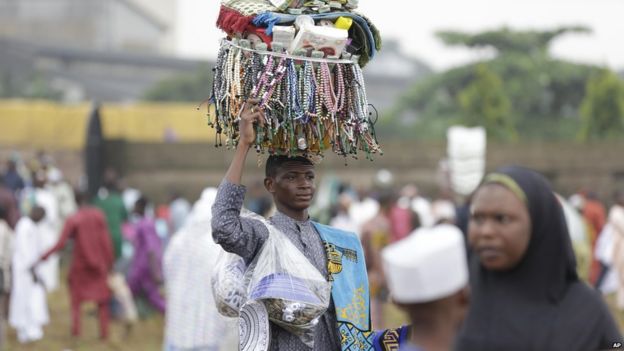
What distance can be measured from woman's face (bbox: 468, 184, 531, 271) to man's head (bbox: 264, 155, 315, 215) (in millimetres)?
2087

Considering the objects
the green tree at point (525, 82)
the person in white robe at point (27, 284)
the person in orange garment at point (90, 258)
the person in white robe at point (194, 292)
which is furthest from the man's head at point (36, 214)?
the green tree at point (525, 82)

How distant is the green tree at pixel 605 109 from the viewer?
1182 inches

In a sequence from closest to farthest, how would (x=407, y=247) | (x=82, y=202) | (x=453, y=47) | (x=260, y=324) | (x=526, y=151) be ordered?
(x=407, y=247)
(x=260, y=324)
(x=82, y=202)
(x=526, y=151)
(x=453, y=47)

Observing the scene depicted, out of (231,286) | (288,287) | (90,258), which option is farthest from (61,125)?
(288,287)

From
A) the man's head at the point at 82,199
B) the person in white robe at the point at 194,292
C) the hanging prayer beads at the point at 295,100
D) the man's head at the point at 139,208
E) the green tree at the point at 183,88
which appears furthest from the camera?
the green tree at the point at 183,88

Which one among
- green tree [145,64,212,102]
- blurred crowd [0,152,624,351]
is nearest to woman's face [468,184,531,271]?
blurred crowd [0,152,624,351]

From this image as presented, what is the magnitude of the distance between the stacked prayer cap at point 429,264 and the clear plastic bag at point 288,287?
2.06m

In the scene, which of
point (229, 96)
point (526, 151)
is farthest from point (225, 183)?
point (526, 151)

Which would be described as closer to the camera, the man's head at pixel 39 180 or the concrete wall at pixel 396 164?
the man's head at pixel 39 180

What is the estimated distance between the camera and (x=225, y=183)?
5.86 metres

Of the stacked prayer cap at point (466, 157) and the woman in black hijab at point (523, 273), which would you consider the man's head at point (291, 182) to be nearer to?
the woman in black hijab at point (523, 273)

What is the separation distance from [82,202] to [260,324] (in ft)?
28.8

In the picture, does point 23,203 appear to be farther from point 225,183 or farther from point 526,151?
point 225,183

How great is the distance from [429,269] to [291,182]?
2460 mm
